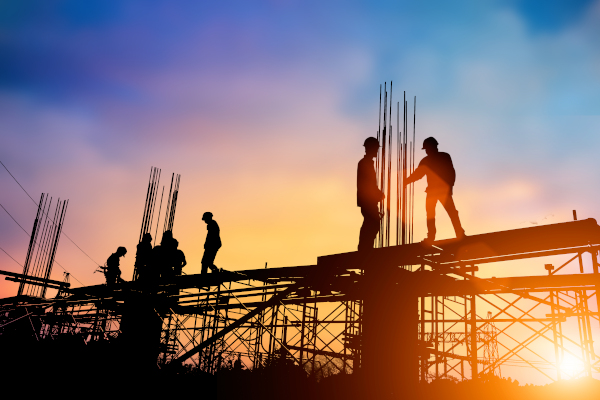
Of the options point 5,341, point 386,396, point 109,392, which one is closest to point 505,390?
point 386,396

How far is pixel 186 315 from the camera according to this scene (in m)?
17.5

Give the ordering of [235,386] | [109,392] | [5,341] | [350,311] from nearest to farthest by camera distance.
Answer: [109,392] → [235,386] → [5,341] → [350,311]

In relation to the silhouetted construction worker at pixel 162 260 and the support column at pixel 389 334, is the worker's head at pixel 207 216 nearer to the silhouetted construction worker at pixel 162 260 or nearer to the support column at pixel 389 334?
the silhouetted construction worker at pixel 162 260

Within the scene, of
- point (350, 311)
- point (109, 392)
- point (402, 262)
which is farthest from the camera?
point (350, 311)

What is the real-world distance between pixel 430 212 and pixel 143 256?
976 cm

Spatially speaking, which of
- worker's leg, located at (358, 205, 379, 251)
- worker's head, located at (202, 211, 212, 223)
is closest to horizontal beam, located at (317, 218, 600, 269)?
worker's leg, located at (358, 205, 379, 251)

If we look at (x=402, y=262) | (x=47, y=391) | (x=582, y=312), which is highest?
(x=582, y=312)

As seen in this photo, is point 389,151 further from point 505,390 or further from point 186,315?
point 186,315

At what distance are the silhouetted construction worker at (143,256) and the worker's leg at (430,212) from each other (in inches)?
359

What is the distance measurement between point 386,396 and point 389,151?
7.44 metres

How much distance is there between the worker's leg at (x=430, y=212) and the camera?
6.76m

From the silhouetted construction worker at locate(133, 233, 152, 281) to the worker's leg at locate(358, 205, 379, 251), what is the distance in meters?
8.21

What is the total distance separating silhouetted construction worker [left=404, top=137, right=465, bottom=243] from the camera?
680cm

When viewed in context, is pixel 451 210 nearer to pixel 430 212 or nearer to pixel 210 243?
pixel 430 212
